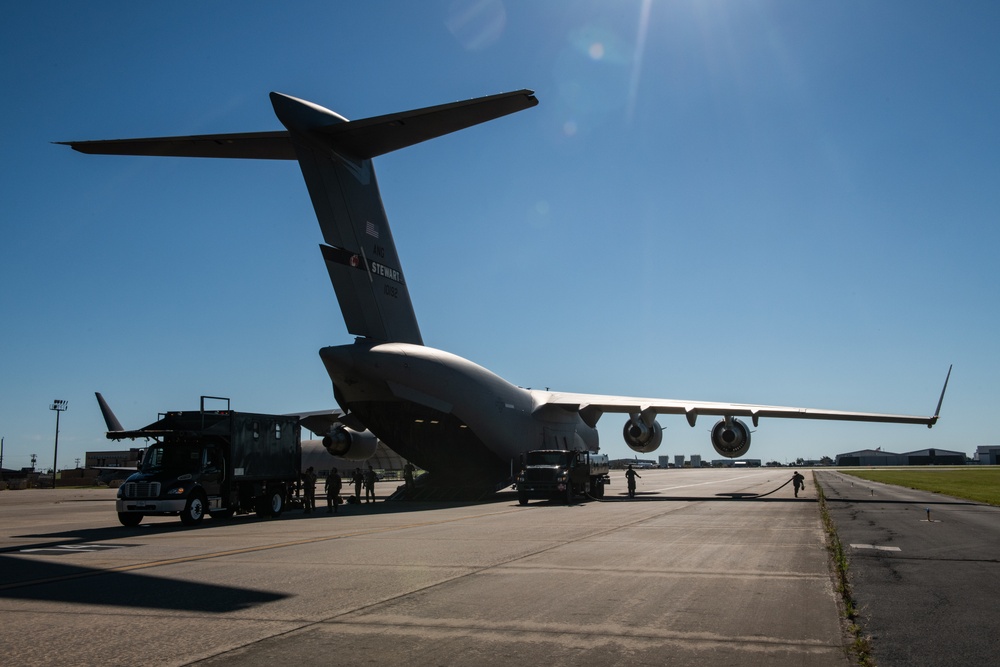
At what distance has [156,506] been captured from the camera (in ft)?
62.1

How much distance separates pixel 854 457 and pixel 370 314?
16598cm

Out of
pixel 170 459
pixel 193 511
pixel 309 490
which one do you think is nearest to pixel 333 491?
pixel 309 490

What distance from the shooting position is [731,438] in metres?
31.9

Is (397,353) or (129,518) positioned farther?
(397,353)

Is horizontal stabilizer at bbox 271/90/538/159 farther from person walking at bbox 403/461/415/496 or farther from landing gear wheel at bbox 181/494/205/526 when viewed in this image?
person walking at bbox 403/461/415/496

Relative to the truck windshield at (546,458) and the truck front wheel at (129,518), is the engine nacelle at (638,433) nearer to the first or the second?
the truck windshield at (546,458)

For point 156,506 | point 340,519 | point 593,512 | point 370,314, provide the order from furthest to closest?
point 370,314 → point 593,512 → point 340,519 → point 156,506

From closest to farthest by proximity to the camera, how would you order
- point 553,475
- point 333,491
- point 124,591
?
1. point 124,591
2. point 333,491
3. point 553,475

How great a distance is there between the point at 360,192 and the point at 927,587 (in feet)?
62.7

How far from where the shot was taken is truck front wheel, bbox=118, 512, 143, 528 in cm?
1930

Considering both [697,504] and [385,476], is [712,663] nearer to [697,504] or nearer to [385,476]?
[697,504]

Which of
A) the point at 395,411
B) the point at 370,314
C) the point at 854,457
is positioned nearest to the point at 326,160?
the point at 370,314

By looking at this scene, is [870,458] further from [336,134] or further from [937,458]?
[336,134]

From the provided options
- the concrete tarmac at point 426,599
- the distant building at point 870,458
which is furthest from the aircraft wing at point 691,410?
the distant building at point 870,458
